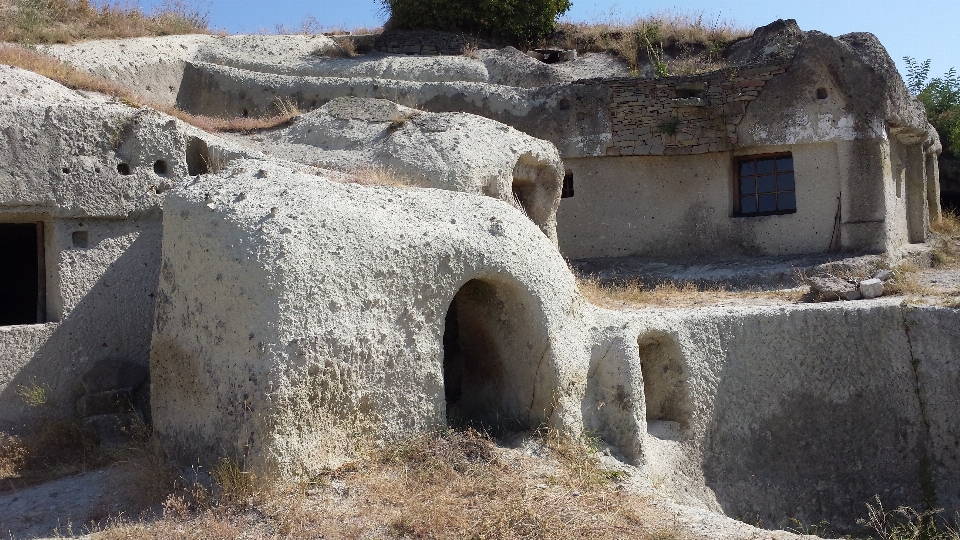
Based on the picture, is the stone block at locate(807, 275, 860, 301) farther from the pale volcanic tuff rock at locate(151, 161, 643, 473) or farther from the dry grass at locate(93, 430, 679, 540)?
the dry grass at locate(93, 430, 679, 540)

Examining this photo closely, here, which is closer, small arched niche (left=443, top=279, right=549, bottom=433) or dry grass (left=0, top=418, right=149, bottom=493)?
dry grass (left=0, top=418, right=149, bottom=493)

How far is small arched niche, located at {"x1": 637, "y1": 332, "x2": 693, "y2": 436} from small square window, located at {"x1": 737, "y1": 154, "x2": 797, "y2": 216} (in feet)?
18.2

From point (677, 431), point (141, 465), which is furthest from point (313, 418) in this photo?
point (677, 431)

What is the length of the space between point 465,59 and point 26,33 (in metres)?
7.04

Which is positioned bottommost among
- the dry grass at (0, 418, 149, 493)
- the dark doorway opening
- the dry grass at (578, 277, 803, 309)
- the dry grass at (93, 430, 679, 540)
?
the dry grass at (93, 430, 679, 540)

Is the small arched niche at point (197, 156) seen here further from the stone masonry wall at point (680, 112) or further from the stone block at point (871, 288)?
the stone block at point (871, 288)

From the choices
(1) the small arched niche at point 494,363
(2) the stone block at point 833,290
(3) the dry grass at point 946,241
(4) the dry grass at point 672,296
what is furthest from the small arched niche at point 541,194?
(3) the dry grass at point 946,241

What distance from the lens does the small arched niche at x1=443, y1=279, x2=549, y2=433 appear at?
7.17 m

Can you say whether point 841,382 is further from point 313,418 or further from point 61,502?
point 61,502

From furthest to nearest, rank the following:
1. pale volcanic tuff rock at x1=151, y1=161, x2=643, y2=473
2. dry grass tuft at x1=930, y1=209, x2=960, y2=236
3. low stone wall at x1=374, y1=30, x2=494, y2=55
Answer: low stone wall at x1=374, y1=30, x2=494, y2=55 < dry grass tuft at x1=930, y1=209, x2=960, y2=236 < pale volcanic tuff rock at x1=151, y1=161, x2=643, y2=473

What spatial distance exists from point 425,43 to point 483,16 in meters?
1.95

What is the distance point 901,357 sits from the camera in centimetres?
894

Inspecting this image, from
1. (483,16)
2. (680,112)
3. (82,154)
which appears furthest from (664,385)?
(483,16)

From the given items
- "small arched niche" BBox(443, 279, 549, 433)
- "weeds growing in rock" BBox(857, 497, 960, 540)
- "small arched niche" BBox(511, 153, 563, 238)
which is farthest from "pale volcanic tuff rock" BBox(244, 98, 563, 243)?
"weeds growing in rock" BBox(857, 497, 960, 540)
